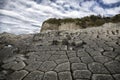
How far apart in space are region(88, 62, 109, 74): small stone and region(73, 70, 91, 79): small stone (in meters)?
0.13

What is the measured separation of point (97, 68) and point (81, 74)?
0.38 meters

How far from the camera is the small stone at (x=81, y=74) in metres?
1.85

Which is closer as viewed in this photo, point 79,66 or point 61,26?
point 79,66

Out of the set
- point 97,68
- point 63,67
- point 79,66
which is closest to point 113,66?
point 97,68

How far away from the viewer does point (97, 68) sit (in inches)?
83.0

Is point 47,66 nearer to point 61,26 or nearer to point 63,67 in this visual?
point 63,67

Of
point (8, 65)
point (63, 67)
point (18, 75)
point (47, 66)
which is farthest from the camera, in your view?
point (8, 65)

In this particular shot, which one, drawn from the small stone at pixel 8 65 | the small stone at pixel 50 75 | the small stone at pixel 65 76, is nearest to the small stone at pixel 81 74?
the small stone at pixel 65 76

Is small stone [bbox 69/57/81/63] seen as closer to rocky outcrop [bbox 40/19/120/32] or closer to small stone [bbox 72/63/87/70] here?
small stone [bbox 72/63/87/70]

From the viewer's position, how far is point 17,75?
80.3 inches

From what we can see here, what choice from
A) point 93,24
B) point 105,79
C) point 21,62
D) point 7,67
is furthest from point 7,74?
point 93,24

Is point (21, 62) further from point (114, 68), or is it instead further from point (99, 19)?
point (99, 19)

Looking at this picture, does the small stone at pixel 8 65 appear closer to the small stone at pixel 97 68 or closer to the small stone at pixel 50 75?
the small stone at pixel 50 75

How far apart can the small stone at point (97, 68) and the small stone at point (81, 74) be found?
128 mm
